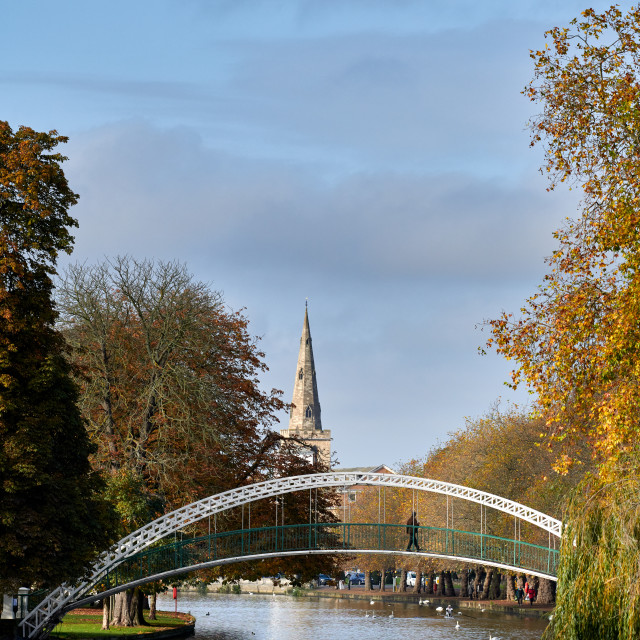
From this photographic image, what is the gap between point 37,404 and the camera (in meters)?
24.7

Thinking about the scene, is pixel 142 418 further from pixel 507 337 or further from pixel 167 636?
pixel 507 337

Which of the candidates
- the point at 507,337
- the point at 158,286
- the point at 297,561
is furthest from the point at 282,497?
the point at 507,337

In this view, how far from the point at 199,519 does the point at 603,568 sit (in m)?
18.5

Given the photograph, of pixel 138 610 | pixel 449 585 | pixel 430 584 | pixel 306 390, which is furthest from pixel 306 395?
pixel 138 610

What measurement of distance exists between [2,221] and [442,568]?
46.2 m

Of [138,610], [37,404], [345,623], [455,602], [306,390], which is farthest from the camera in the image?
[306,390]

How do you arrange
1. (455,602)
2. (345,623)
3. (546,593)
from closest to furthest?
1. (345,623)
2. (546,593)
3. (455,602)

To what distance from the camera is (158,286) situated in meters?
41.1

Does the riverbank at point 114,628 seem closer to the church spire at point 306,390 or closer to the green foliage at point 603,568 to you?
the green foliage at point 603,568

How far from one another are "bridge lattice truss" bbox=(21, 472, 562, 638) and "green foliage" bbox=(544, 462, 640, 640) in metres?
12.9

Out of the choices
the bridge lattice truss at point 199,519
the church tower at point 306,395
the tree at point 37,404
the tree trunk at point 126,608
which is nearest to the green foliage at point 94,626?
the tree trunk at point 126,608

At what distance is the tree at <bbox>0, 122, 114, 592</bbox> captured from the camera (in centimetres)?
2338

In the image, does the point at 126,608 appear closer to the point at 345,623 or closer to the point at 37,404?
the point at 345,623

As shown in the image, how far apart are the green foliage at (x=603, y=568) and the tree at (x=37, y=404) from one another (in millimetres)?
12308
